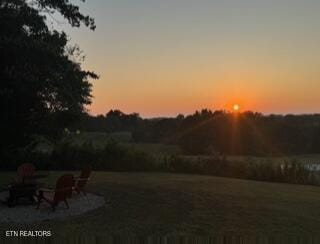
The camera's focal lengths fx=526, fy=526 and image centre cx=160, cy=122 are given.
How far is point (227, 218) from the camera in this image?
12352mm

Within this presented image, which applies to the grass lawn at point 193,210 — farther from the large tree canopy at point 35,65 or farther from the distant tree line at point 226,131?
the distant tree line at point 226,131

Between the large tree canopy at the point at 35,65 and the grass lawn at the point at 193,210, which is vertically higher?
the large tree canopy at the point at 35,65

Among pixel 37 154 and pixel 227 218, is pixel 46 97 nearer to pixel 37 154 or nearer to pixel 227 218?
pixel 37 154

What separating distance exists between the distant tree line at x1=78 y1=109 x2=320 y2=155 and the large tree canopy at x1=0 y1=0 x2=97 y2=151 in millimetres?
24482

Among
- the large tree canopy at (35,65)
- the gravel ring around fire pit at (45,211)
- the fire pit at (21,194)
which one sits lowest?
the gravel ring around fire pit at (45,211)

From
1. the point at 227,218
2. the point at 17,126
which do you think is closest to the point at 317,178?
the point at 227,218

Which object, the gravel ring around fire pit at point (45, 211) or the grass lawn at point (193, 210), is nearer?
the grass lawn at point (193, 210)

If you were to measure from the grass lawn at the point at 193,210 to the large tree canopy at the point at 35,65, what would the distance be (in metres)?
3.18

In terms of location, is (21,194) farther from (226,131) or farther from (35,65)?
(226,131)

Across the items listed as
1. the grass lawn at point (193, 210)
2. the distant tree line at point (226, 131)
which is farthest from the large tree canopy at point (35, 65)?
the distant tree line at point (226, 131)

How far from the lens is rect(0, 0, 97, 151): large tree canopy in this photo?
1667cm

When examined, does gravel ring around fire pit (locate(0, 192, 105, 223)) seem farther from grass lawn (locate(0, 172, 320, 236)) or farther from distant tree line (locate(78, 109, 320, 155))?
distant tree line (locate(78, 109, 320, 155))

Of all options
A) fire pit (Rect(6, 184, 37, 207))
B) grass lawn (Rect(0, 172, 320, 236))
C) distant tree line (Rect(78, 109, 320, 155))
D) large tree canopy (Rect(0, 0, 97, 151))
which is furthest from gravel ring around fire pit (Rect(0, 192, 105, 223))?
distant tree line (Rect(78, 109, 320, 155))

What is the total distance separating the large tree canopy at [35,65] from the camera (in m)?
16.7
